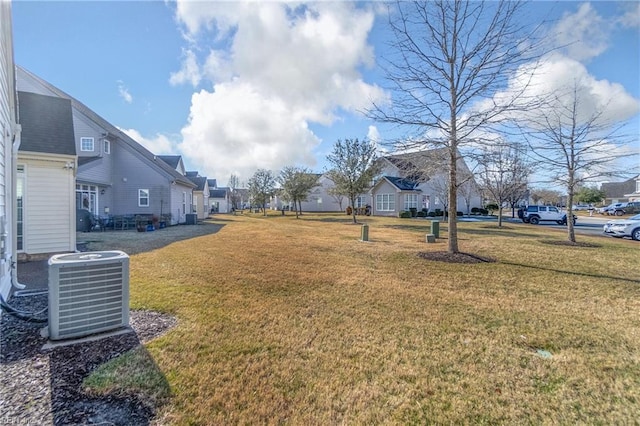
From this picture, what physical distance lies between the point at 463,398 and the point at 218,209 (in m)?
60.1

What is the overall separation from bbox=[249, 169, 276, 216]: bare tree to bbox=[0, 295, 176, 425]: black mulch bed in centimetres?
3847

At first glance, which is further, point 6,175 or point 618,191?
point 618,191

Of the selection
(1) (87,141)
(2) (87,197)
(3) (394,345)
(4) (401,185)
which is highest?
(1) (87,141)

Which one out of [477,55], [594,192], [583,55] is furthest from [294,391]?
[594,192]

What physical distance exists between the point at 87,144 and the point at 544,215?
38.3 m

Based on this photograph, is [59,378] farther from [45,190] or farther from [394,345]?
[45,190]

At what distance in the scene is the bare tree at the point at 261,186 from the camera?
42.0 m

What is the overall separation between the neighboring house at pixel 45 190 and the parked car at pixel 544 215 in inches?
1315

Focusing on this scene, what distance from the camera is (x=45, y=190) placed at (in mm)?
8172

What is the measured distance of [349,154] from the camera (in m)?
24.4

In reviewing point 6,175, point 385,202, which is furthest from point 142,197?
point 385,202

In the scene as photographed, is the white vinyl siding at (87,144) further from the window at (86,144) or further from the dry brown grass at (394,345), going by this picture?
the dry brown grass at (394,345)

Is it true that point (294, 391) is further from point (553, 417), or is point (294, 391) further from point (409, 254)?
point (409, 254)

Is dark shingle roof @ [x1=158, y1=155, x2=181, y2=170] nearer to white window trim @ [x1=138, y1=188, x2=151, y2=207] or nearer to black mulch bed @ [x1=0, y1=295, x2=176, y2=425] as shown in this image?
white window trim @ [x1=138, y1=188, x2=151, y2=207]
